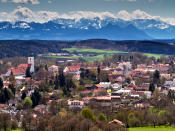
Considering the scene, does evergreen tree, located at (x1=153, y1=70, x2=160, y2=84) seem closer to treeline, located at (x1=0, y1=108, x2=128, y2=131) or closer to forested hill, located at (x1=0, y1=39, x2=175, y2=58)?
treeline, located at (x1=0, y1=108, x2=128, y2=131)

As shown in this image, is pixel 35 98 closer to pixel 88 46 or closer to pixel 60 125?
pixel 60 125

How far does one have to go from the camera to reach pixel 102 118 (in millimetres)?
42094

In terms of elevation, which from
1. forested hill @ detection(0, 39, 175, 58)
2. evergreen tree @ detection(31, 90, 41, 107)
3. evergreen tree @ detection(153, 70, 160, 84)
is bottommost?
evergreen tree @ detection(31, 90, 41, 107)

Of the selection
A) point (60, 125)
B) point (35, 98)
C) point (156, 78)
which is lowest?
point (35, 98)

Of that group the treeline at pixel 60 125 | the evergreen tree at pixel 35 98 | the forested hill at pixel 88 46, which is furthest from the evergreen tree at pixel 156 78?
the forested hill at pixel 88 46

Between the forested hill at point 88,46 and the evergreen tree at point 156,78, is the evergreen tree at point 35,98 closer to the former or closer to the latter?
the evergreen tree at point 156,78

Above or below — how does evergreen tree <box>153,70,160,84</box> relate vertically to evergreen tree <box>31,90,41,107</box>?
above

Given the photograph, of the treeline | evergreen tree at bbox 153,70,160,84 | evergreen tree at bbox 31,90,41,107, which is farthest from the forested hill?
the treeline

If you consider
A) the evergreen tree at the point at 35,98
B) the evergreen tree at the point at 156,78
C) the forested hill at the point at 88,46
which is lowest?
the evergreen tree at the point at 35,98

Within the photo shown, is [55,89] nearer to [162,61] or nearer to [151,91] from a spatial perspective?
[151,91]

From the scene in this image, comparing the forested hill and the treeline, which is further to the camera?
the forested hill

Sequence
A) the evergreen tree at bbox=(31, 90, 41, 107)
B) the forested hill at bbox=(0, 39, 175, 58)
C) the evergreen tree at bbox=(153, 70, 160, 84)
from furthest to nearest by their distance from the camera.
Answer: the forested hill at bbox=(0, 39, 175, 58), the evergreen tree at bbox=(153, 70, 160, 84), the evergreen tree at bbox=(31, 90, 41, 107)

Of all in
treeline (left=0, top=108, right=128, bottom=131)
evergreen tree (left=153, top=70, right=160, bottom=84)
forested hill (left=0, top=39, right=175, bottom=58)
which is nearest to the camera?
treeline (left=0, top=108, right=128, bottom=131)

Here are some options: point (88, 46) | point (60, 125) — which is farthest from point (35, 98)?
point (88, 46)
